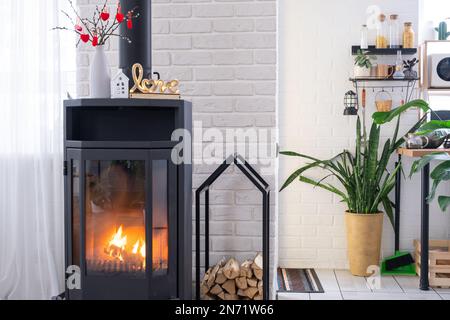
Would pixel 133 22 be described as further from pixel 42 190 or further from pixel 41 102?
pixel 42 190

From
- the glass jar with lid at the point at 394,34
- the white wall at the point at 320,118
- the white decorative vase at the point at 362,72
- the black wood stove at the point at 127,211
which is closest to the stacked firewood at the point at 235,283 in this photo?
the black wood stove at the point at 127,211

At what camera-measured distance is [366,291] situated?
3764 mm

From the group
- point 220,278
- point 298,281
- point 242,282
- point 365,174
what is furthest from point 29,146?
point 365,174

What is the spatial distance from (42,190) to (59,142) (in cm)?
30

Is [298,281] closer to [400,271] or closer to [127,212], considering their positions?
[400,271]

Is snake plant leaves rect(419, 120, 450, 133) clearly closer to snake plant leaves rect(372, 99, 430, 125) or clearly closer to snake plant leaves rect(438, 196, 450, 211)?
snake plant leaves rect(372, 99, 430, 125)

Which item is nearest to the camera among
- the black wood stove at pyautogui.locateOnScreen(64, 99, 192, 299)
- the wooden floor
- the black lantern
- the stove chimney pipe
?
the black wood stove at pyautogui.locateOnScreen(64, 99, 192, 299)

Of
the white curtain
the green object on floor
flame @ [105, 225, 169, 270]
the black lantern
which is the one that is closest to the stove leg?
the green object on floor

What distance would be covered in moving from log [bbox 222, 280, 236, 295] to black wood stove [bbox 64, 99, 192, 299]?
0.31 meters

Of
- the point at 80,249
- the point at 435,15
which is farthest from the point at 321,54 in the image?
the point at 80,249

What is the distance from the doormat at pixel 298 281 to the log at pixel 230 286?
0.77 metres

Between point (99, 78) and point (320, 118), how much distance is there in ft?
6.65

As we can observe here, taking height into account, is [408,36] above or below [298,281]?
above

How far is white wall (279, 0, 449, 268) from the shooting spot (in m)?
4.30
